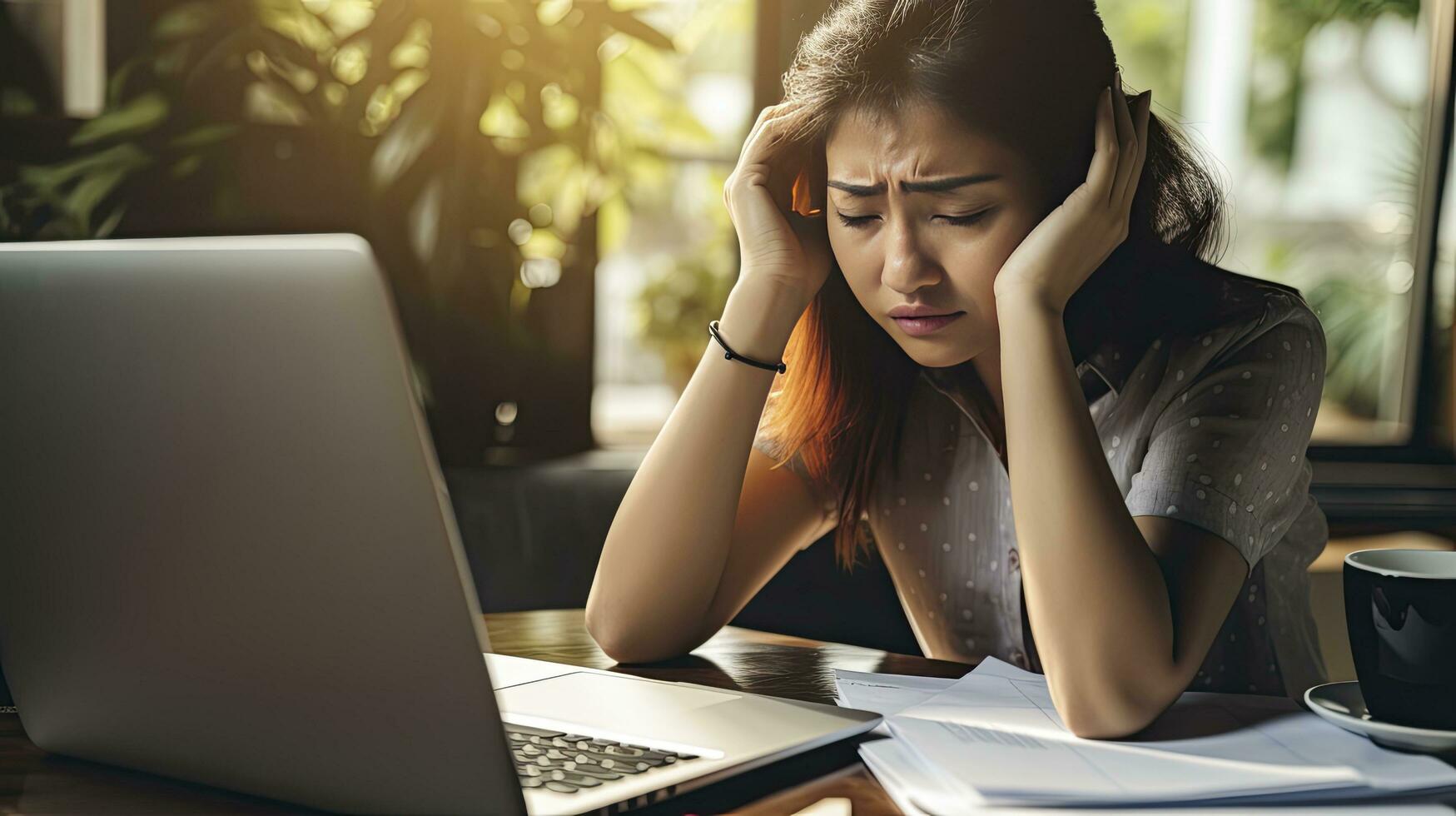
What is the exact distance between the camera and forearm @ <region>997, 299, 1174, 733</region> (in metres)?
0.79

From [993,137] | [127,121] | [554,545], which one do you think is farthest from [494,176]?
[993,137]

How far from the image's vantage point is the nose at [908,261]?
1028 millimetres

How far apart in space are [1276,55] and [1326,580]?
1.70 m

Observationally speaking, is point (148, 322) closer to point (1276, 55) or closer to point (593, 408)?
point (593, 408)

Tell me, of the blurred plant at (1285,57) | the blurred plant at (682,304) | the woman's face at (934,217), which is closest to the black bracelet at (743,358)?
the woman's face at (934,217)

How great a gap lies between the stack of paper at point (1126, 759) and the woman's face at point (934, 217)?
13.4 inches

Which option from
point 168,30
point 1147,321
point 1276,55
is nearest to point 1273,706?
point 1147,321

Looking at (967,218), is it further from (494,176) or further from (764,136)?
(494,176)

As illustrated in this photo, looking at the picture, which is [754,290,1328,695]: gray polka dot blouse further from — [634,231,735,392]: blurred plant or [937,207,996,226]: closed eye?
[634,231,735,392]: blurred plant

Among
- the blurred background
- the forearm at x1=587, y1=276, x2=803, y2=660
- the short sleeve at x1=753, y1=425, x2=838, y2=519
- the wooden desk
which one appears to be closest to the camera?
the wooden desk

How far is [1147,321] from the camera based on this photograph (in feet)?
3.82

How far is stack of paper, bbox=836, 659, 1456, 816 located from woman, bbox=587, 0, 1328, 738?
0.03m

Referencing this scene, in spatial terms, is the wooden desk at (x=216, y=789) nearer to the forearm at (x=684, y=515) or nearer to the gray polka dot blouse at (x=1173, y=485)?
the forearm at (x=684, y=515)

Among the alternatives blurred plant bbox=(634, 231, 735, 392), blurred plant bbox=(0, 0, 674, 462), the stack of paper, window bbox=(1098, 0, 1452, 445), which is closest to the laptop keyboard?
the stack of paper
